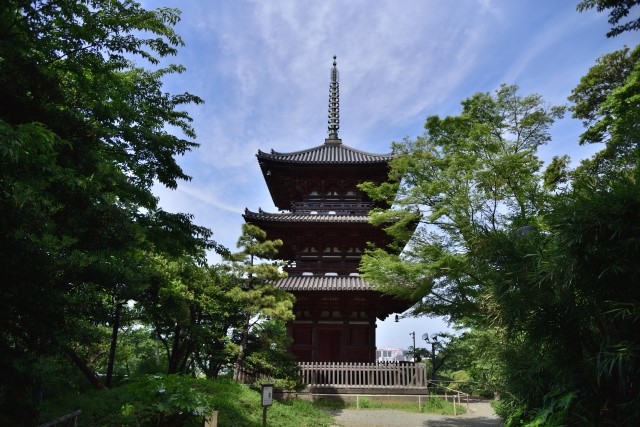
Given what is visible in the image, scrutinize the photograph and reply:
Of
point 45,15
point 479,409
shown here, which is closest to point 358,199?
point 479,409

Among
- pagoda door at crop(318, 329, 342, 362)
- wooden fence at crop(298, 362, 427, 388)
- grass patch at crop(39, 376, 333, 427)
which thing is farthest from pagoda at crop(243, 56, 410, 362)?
grass patch at crop(39, 376, 333, 427)

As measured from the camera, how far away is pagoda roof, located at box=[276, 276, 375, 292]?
1616 cm

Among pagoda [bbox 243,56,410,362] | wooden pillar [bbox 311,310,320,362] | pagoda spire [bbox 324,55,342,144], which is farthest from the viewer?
pagoda spire [bbox 324,55,342,144]

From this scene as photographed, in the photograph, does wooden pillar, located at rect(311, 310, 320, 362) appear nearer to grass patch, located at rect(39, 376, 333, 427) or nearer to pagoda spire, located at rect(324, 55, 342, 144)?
grass patch, located at rect(39, 376, 333, 427)

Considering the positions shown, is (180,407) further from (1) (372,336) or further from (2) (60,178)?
(1) (372,336)

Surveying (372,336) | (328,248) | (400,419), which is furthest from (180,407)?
(328,248)

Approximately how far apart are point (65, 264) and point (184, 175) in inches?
198

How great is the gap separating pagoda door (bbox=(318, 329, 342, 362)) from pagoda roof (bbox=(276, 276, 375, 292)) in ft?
7.66

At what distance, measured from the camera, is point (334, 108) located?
84.9 ft

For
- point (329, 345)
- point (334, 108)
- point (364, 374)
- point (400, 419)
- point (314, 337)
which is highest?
point (334, 108)

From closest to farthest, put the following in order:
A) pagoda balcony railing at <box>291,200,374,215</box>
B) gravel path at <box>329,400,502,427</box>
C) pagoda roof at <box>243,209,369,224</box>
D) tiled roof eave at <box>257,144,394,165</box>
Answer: gravel path at <box>329,400,502,427</box> < pagoda roof at <box>243,209,369,224</box> < pagoda balcony railing at <box>291,200,374,215</box> < tiled roof eave at <box>257,144,394,165</box>

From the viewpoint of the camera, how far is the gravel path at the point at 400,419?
12234mm

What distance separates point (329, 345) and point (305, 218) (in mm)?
5434

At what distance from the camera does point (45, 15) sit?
6.26 m
